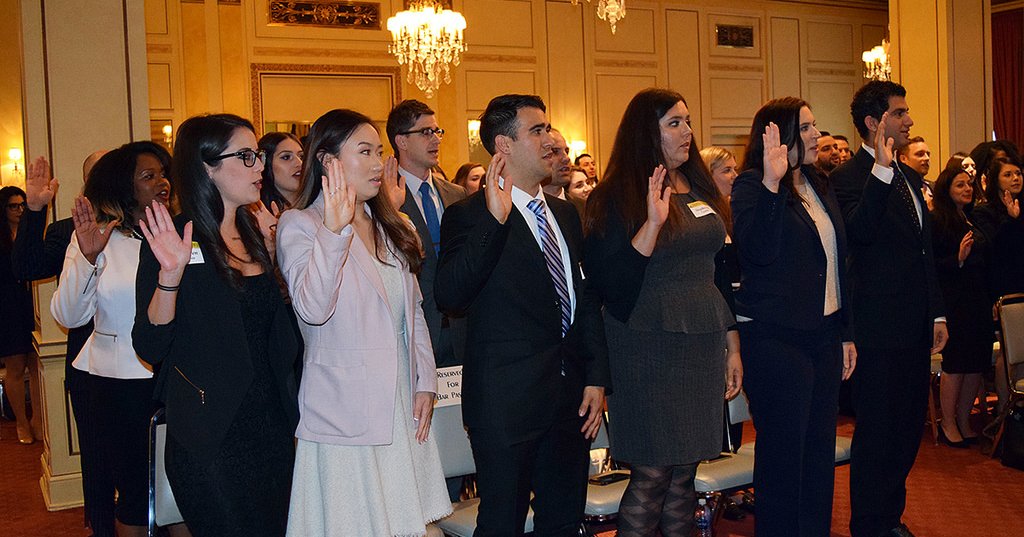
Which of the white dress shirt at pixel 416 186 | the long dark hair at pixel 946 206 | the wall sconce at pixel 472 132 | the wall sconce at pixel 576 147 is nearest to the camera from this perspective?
the white dress shirt at pixel 416 186

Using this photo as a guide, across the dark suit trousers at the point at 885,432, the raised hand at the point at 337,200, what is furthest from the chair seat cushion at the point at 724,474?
the raised hand at the point at 337,200

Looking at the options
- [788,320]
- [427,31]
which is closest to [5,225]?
[427,31]

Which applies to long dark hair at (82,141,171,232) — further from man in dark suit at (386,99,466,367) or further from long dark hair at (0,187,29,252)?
long dark hair at (0,187,29,252)

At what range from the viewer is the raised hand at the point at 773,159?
3.03m

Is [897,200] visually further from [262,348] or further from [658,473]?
[262,348]

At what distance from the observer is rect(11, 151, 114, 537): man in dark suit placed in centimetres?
355

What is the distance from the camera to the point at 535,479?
2.62 metres

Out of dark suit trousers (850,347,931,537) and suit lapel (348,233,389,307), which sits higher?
suit lapel (348,233,389,307)

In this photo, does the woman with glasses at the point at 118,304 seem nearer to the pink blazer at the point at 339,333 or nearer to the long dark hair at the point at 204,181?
the long dark hair at the point at 204,181

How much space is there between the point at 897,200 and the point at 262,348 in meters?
2.44

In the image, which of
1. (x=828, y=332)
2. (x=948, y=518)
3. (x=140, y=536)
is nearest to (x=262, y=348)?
(x=140, y=536)

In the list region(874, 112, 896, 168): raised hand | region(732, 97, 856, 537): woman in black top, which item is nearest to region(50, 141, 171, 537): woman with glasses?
region(732, 97, 856, 537): woman in black top

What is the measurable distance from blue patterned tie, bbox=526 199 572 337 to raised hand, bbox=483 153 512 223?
0.17 metres

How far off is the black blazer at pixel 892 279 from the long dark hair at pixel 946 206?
1.85 meters
